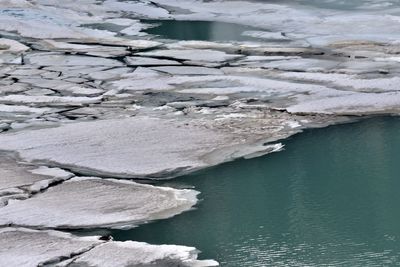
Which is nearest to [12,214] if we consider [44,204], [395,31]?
[44,204]

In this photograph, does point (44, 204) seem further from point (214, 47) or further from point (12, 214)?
point (214, 47)

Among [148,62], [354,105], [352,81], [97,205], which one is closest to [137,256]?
[97,205]

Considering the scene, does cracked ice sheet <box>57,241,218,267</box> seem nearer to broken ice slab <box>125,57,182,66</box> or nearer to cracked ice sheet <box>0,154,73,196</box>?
cracked ice sheet <box>0,154,73,196</box>

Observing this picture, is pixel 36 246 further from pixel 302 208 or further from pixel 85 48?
pixel 85 48

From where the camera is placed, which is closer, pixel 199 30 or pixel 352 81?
pixel 352 81

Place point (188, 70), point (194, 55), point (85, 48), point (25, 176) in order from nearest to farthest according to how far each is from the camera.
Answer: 1. point (25, 176)
2. point (188, 70)
3. point (194, 55)
4. point (85, 48)

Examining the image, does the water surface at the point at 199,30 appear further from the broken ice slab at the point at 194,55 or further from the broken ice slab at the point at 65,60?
the broken ice slab at the point at 65,60

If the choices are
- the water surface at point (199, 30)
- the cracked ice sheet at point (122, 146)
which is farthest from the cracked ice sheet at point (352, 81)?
the water surface at point (199, 30)
